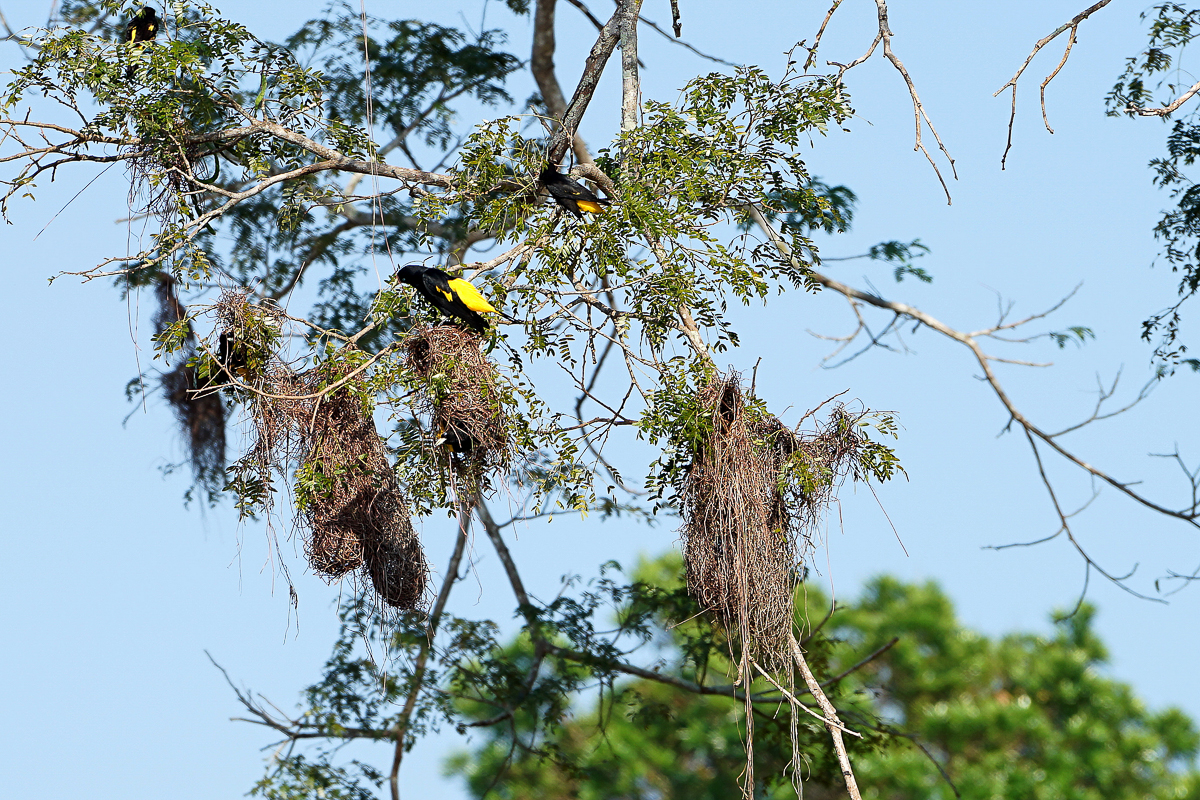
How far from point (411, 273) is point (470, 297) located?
0.28 meters

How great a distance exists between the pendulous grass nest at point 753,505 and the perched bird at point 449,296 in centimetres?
98

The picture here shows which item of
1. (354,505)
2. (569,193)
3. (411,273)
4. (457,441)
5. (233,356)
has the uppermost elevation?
(569,193)

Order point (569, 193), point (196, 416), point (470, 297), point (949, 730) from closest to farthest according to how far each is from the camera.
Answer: point (470, 297), point (569, 193), point (196, 416), point (949, 730)

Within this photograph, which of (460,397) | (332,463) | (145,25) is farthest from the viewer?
(145,25)

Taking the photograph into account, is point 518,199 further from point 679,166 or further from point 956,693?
point 956,693

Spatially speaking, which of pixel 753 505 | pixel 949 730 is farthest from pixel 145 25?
pixel 949 730

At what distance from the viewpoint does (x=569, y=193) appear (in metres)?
5.48

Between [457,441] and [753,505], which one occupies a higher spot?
[457,441]

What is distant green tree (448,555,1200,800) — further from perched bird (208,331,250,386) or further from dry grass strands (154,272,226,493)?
perched bird (208,331,250,386)

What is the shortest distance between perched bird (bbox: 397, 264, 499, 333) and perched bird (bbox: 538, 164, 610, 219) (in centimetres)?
77

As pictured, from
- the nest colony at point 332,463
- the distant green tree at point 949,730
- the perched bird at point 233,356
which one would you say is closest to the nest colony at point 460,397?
the nest colony at point 332,463

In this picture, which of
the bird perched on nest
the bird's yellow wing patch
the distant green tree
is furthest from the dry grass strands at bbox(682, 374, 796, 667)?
the distant green tree

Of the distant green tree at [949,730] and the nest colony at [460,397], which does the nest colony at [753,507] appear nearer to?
the nest colony at [460,397]

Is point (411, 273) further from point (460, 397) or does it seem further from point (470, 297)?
point (460, 397)
